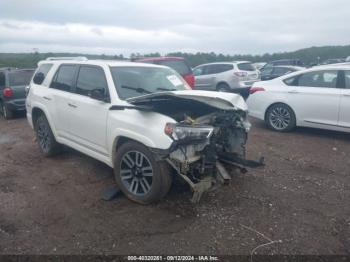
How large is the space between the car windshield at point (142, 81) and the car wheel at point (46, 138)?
2.10 meters

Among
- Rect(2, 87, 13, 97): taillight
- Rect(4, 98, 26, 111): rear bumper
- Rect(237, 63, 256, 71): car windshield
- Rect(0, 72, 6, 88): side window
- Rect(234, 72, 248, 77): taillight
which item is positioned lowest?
Rect(4, 98, 26, 111): rear bumper

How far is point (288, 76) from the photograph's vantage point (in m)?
8.31

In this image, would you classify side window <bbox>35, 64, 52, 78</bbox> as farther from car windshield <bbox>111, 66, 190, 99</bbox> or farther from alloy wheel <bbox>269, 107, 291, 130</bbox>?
alloy wheel <bbox>269, 107, 291, 130</bbox>

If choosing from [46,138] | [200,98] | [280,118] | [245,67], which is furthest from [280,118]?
[245,67]

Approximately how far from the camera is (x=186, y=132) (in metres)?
4.00

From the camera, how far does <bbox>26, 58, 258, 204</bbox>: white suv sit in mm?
4043

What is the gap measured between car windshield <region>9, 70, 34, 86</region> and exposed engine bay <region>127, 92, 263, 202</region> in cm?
872

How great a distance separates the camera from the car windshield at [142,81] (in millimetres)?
4926

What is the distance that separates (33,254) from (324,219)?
3.26 metres

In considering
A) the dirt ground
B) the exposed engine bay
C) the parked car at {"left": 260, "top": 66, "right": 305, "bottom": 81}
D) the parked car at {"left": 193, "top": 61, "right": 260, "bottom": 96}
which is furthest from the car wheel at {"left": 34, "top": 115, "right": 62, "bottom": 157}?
the parked car at {"left": 260, "top": 66, "right": 305, "bottom": 81}

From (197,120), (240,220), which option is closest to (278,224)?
(240,220)

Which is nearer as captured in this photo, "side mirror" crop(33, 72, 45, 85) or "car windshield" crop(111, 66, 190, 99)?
"car windshield" crop(111, 66, 190, 99)

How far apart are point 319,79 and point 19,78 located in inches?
372

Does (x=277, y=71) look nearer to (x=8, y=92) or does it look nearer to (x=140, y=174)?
(x=8, y=92)
